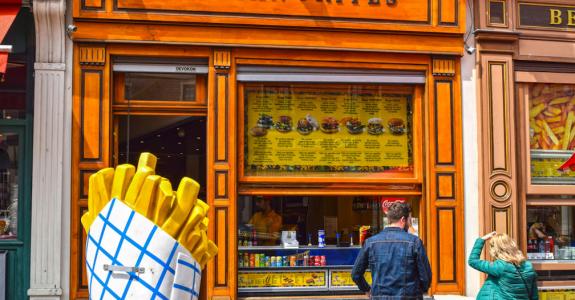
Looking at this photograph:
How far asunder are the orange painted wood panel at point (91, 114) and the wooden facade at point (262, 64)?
0.01m

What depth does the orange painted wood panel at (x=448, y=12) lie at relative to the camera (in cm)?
889

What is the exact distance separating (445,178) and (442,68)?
1341 millimetres

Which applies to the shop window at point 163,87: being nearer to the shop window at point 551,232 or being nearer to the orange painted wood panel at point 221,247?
the orange painted wood panel at point 221,247

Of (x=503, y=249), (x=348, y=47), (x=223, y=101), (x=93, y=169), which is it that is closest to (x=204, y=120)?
(x=223, y=101)

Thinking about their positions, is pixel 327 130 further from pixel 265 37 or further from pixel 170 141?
pixel 170 141

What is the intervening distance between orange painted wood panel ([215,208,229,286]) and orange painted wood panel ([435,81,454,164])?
2.69 m

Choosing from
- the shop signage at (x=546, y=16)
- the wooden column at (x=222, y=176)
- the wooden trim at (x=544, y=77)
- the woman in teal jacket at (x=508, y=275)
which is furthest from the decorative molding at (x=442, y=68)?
the woman in teal jacket at (x=508, y=275)

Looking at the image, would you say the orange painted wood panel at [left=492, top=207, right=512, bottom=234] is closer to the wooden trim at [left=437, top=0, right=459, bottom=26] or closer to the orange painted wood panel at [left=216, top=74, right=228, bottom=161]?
the wooden trim at [left=437, top=0, right=459, bottom=26]

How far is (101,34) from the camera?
8.23 m

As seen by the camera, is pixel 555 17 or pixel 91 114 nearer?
pixel 91 114

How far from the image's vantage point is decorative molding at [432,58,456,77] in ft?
29.1

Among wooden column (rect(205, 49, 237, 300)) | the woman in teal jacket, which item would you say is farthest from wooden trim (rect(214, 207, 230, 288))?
the woman in teal jacket

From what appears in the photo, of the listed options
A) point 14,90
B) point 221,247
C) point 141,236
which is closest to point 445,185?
point 221,247

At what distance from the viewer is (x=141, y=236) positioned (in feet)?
15.4
